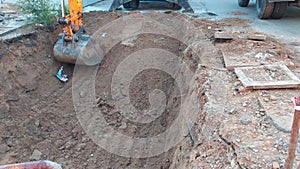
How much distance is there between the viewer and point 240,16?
311 inches

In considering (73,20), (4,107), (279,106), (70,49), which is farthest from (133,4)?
(279,106)

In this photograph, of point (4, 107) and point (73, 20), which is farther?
point (73, 20)

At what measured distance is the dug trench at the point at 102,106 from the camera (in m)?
3.48

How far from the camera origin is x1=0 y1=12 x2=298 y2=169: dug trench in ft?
11.4

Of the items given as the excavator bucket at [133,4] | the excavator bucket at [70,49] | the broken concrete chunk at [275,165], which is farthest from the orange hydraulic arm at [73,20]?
the broken concrete chunk at [275,165]

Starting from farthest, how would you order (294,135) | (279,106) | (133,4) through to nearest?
(133,4) < (279,106) < (294,135)

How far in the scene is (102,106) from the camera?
206 inches

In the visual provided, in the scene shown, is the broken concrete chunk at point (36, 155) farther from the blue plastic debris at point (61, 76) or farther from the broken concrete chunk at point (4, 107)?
the blue plastic debris at point (61, 76)

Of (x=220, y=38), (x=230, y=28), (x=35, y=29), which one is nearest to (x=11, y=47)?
(x=35, y=29)

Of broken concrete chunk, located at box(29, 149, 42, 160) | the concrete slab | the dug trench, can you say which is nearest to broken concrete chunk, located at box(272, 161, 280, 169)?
the dug trench

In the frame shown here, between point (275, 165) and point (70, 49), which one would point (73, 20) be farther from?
point (275, 165)

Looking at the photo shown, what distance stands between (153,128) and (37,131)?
1845mm

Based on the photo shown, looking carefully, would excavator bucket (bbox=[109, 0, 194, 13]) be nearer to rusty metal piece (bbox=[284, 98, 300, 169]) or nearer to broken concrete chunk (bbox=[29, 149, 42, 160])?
broken concrete chunk (bbox=[29, 149, 42, 160])

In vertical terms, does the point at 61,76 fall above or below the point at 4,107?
above
